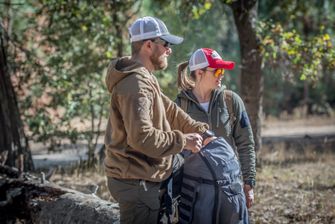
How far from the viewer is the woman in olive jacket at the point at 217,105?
14.3 ft

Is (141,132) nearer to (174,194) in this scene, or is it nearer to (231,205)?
(174,194)

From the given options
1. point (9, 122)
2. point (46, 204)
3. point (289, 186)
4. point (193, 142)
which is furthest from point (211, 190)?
point (9, 122)

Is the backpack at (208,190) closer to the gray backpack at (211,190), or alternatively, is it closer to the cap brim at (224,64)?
the gray backpack at (211,190)

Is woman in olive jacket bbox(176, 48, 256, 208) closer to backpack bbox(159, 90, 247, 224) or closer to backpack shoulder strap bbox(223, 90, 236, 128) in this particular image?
backpack shoulder strap bbox(223, 90, 236, 128)

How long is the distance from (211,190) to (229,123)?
76 centimetres

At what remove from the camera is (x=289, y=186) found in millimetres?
8523

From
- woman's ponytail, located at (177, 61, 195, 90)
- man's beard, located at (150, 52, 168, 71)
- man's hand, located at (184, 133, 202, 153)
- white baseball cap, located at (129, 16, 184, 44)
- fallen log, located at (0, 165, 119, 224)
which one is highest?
white baseball cap, located at (129, 16, 184, 44)

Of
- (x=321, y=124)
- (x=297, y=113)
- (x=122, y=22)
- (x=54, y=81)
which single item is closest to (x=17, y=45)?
(x=54, y=81)

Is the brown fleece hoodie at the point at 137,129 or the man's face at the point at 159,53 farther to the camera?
the man's face at the point at 159,53

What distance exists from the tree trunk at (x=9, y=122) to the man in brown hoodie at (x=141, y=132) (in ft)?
19.8

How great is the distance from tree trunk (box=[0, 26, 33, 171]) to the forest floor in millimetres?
712

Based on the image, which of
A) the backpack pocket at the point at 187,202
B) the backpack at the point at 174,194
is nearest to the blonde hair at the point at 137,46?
the backpack at the point at 174,194

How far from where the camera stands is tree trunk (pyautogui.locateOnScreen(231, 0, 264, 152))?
9.74 metres

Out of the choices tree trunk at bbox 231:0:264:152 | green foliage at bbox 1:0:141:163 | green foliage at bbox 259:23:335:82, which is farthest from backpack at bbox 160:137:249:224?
green foliage at bbox 1:0:141:163
